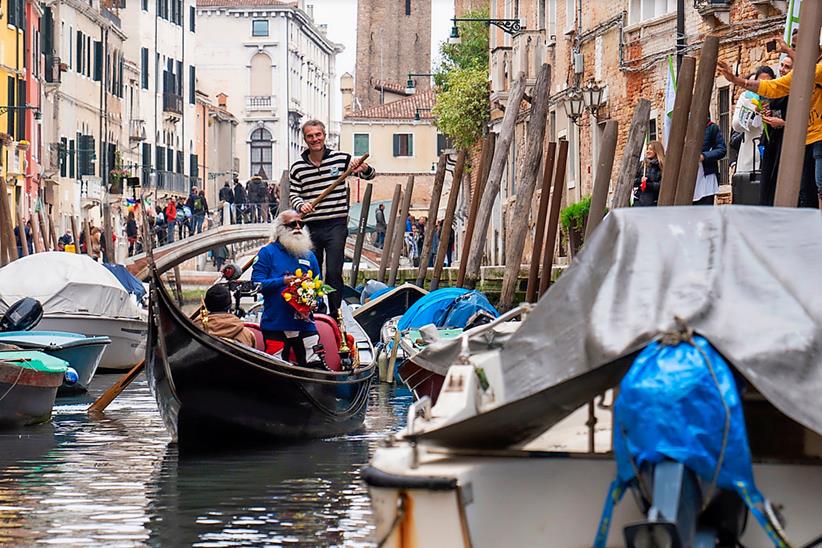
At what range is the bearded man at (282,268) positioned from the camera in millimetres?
8891

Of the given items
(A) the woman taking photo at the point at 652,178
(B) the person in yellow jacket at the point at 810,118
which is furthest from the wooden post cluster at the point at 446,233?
(B) the person in yellow jacket at the point at 810,118

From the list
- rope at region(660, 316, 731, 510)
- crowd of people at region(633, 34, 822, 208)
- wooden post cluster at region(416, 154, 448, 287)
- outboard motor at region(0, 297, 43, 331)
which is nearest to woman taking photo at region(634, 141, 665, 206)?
crowd of people at region(633, 34, 822, 208)

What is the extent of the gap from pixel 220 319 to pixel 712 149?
3474mm

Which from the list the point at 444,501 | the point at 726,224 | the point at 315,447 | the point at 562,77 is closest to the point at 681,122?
the point at 315,447

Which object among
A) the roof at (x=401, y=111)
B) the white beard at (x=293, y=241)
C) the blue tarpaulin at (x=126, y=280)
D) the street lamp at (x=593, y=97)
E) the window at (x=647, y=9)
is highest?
the window at (x=647, y=9)

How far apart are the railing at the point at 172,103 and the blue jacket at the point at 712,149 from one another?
41.8m

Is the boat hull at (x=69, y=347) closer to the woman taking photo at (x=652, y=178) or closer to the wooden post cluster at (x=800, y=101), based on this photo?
the woman taking photo at (x=652, y=178)

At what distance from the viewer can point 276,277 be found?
8.90m

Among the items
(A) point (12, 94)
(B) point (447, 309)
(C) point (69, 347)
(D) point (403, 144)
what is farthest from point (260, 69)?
(C) point (69, 347)

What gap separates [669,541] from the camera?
3740 millimetres

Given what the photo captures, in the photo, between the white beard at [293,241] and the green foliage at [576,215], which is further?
the green foliage at [576,215]

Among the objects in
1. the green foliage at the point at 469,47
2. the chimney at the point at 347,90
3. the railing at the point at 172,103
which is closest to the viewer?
the green foliage at the point at 469,47

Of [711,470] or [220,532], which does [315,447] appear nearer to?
[220,532]

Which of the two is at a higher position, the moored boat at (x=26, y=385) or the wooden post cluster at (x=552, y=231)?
the wooden post cluster at (x=552, y=231)
